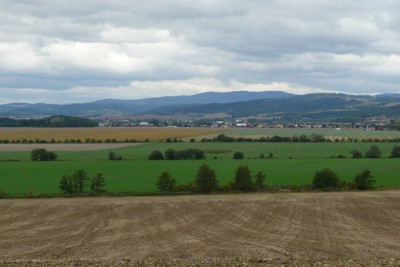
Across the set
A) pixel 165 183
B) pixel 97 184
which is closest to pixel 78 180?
pixel 97 184

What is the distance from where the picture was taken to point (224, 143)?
117062 mm

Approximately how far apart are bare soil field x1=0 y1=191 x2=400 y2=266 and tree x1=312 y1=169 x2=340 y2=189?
4.51 m

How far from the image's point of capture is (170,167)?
71938 millimetres

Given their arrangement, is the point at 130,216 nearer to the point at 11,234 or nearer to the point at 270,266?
the point at 11,234

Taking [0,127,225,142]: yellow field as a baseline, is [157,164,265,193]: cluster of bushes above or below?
below

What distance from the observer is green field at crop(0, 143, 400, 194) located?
56.2m

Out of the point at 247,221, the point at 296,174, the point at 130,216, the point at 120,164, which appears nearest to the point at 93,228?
the point at 130,216

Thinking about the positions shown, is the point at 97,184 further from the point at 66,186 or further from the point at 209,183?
the point at 209,183

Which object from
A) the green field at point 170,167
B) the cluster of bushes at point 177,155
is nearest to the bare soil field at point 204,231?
the green field at point 170,167

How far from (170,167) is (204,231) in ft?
137

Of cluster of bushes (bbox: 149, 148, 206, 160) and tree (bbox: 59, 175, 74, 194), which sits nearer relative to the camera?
tree (bbox: 59, 175, 74, 194)

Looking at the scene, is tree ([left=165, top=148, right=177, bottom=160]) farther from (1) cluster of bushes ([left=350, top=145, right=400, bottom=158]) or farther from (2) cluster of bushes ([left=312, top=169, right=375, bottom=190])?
(2) cluster of bushes ([left=312, top=169, right=375, bottom=190])

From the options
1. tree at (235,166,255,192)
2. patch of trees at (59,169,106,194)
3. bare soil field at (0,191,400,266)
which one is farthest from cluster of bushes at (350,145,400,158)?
patch of trees at (59,169,106,194)

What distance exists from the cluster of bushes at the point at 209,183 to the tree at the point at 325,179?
5628mm
